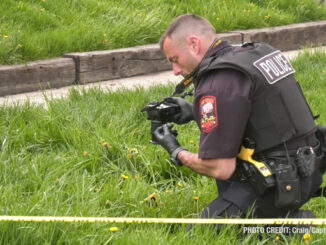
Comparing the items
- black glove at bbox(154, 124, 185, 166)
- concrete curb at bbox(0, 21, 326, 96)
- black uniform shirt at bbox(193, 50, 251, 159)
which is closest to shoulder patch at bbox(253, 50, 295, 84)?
black uniform shirt at bbox(193, 50, 251, 159)

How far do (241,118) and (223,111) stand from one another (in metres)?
0.10

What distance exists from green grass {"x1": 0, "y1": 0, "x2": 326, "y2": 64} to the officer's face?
10.8 feet

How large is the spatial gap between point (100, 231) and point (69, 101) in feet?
7.63

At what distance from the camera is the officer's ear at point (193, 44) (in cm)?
384

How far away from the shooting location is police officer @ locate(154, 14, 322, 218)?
11.7 ft

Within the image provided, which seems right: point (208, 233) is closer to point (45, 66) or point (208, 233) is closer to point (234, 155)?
point (234, 155)

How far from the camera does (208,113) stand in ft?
11.7

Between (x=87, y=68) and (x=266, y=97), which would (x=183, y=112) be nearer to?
(x=266, y=97)

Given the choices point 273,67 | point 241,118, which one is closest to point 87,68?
point 273,67

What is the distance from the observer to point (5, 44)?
6895mm

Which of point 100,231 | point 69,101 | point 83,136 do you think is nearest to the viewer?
point 100,231

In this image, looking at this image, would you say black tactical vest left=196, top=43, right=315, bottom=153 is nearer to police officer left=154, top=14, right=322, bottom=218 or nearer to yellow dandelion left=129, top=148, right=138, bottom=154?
police officer left=154, top=14, right=322, bottom=218

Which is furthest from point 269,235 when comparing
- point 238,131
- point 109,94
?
point 109,94

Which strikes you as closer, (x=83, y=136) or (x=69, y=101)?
(x=83, y=136)
